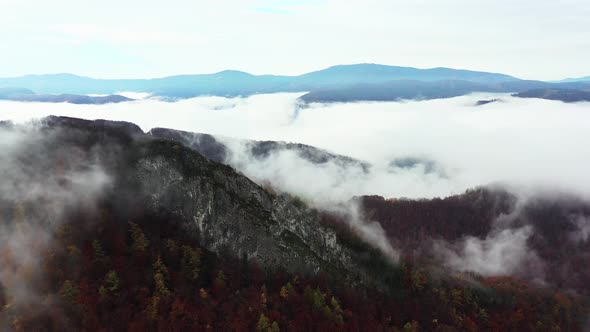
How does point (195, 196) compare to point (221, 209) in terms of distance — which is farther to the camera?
point (221, 209)

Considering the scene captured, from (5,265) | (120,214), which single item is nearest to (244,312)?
(120,214)

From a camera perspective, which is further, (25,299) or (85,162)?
(85,162)

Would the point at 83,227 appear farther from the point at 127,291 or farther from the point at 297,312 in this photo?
the point at 297,312

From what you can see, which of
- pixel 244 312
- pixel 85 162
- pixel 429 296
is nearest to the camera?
pixel 244 312

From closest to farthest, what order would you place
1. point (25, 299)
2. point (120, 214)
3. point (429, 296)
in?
point (25, 299) → point (120, 214) → point (429, 296)

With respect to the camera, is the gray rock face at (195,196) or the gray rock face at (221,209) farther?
the gray rock face at (221,209)

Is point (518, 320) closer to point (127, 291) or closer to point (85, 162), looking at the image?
point (127, 291)

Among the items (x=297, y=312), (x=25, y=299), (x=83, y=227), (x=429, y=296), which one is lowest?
(x=429, y=296)

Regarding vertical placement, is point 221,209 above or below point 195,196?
below

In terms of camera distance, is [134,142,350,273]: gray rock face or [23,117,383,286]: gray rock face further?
[134,142,350,273]: gray rock face

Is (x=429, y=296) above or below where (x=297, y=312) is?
below
